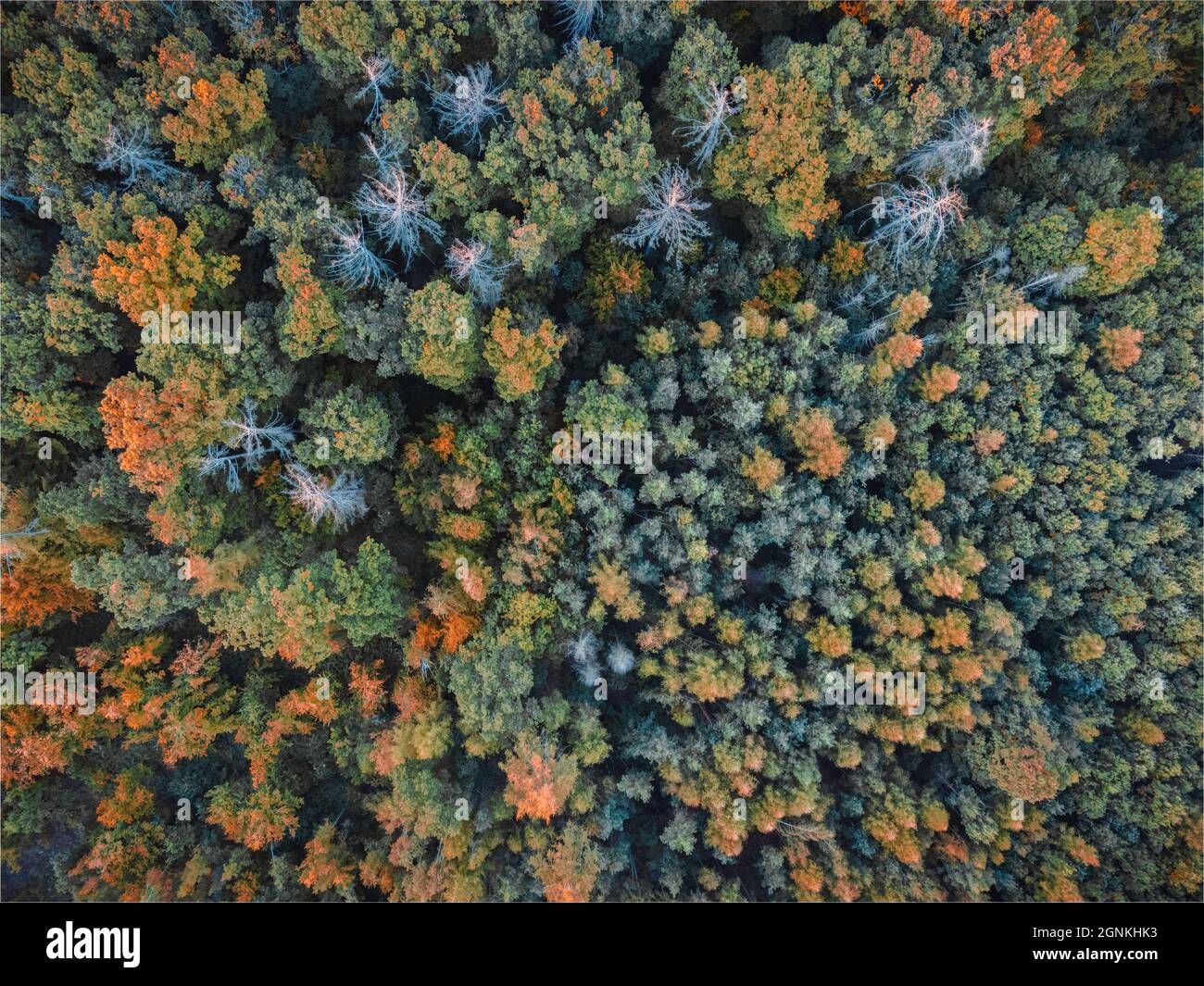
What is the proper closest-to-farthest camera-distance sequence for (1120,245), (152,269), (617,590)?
1. (152,269)
2. (617,590)
3. (1120,245)

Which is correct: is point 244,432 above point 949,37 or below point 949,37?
below

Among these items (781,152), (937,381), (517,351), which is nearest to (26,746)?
(517,351)

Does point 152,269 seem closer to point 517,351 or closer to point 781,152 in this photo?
point 517,351

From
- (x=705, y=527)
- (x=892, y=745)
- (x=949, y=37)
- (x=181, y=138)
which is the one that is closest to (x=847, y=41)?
(x=949, y=37)

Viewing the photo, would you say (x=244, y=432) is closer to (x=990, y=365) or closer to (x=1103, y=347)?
(x=990, y=365)

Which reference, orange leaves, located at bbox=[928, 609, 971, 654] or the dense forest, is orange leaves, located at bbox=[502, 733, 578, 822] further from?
orange leaves, located at bbox=[928, 609, 971, 654]

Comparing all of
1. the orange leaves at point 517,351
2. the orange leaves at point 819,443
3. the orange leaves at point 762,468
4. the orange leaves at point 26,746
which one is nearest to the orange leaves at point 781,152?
the orange leaves at point 819,443

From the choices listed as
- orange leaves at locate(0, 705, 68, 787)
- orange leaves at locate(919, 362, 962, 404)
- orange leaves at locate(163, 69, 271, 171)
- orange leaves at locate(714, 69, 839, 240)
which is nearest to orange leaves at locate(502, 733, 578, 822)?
orange leaves at locate(0, 705, 68, 787)
